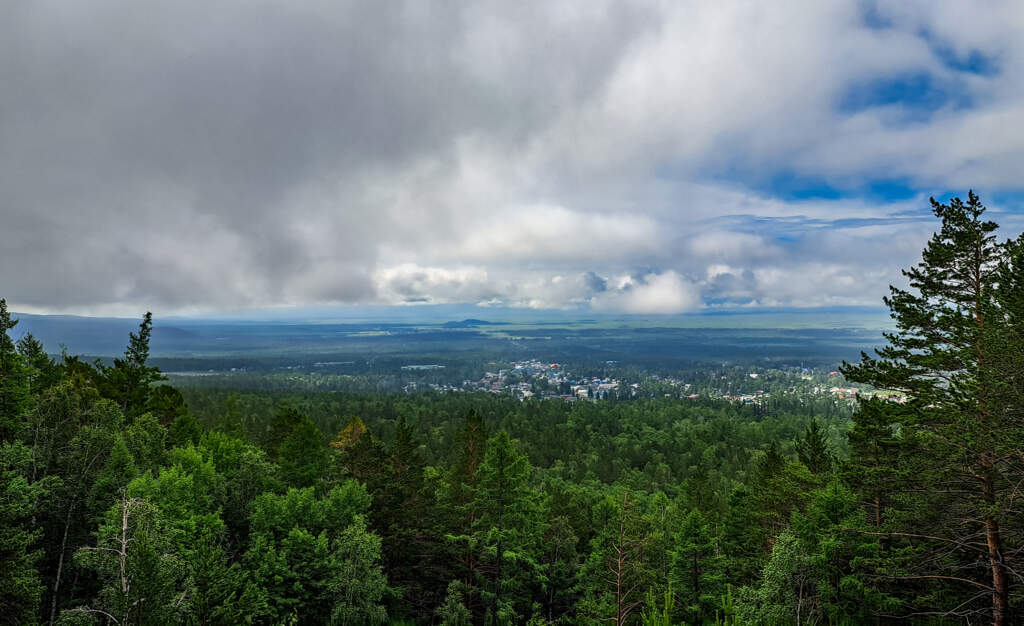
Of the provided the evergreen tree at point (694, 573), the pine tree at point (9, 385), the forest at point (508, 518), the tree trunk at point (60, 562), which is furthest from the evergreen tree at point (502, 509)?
the pine tree at point (9, 385)

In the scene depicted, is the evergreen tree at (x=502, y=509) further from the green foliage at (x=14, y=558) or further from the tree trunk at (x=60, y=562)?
the tree trunk at (x=60, y=562)

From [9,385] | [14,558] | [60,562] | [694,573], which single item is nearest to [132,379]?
[9,385]

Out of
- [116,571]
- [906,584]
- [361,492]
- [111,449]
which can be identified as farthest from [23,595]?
[906,584]

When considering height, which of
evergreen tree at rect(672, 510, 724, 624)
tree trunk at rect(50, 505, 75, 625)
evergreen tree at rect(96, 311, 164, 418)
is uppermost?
evergreen tree at rect(96, 311, 164, 418)

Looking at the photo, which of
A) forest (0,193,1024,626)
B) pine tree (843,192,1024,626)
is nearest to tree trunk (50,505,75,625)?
forest (0,193,1024,626)

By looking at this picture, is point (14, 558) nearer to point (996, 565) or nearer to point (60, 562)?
point (60, 562)

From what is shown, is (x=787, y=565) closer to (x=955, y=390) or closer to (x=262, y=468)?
(x=955, y=390)

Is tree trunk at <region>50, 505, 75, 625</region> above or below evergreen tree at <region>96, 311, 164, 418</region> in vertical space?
below

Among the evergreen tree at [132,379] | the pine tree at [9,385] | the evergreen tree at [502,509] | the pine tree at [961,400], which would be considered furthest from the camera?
the evergreen tree at [132,379]

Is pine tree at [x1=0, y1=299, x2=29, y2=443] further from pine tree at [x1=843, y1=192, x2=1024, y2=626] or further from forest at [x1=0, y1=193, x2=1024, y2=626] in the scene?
pine tree at [x1=843, y1=192, x2=1024, y2=626]
